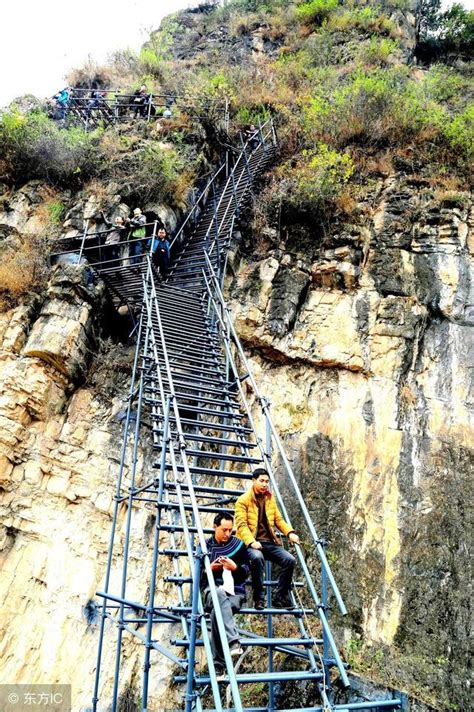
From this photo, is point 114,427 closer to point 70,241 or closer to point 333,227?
point 70,241

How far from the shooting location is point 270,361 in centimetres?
894

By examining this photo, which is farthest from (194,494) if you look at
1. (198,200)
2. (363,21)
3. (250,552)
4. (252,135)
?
(363,21)

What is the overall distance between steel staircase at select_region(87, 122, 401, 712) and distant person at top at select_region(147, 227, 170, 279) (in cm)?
26

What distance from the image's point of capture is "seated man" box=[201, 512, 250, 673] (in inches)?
153

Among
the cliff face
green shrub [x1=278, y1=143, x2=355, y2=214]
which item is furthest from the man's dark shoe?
green shrub [x1=278, y1=143, x2=355, y2=214]

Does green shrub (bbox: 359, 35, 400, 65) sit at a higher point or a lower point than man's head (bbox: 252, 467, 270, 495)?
higher

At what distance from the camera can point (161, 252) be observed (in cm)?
1036

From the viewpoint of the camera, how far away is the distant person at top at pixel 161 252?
10.3 meters

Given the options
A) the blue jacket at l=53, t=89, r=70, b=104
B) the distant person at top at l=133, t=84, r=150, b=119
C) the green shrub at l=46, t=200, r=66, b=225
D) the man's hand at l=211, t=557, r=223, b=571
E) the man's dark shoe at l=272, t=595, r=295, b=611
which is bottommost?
the man's dark shoe at l=272, t=595, r=295, b=611

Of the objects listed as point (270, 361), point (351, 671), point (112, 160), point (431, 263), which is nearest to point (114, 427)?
point (270, 361)

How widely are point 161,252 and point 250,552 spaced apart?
7.28m

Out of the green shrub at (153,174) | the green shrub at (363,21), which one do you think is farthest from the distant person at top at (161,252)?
the green shrub at (363,21)

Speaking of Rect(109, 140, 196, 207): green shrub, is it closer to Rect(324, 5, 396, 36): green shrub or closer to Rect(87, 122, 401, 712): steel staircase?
Rect(87, 122, 401, 712): steel staircase

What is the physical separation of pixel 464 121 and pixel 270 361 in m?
7.18
